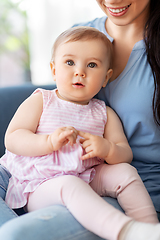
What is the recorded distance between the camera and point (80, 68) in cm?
98

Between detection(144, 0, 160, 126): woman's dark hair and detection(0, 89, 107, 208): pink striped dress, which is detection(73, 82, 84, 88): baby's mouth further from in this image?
detection(144, 0, 160, 126): woman's dark hair

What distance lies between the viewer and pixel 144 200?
0.85m

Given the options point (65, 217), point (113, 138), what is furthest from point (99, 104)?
point (65, 217)

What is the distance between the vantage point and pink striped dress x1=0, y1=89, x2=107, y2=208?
887 millimetres

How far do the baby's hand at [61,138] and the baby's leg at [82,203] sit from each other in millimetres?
98

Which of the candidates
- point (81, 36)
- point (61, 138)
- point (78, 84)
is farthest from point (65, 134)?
point (81, 36)

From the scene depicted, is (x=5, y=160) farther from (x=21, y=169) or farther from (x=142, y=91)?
(x=142, y=91)

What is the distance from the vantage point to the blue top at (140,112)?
1.04 meters

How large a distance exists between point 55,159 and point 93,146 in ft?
0.43

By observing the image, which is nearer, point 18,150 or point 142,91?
point 18,150

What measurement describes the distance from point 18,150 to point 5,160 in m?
0.18

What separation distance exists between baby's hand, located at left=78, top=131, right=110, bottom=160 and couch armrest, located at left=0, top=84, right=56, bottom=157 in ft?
1.61

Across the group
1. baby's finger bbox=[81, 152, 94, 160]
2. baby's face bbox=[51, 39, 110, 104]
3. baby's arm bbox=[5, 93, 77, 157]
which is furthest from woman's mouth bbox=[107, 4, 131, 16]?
baby's finger bbox=[81, 152, 94, 160]

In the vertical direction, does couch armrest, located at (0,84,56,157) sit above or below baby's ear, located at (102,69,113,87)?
below
